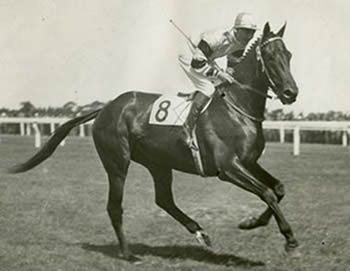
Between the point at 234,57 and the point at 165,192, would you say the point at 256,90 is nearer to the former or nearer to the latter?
the point at 234,57

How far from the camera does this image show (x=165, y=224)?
24.1 feet

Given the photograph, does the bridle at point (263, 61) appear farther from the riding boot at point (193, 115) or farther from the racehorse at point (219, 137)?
the riding boot at point (193, 115)

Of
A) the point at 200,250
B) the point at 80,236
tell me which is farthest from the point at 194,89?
the point at 80,236

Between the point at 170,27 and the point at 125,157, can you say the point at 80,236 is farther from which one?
the point at 170,27

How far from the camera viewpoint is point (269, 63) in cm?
563

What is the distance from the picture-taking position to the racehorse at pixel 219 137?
18.3 feet

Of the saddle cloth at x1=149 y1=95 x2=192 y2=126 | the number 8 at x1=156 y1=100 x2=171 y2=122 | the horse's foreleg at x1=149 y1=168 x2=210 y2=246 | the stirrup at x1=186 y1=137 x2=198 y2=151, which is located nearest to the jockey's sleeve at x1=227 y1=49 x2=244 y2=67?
the saddle cloth at x1=149 y1=95 x2=192 y2=126

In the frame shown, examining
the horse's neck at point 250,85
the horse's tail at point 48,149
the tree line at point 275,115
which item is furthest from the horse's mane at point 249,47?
the tree line at point 275,115

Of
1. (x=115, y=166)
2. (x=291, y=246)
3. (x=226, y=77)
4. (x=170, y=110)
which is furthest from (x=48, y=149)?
(x=291, y=246)

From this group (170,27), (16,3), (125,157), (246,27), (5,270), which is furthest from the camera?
(16,3)

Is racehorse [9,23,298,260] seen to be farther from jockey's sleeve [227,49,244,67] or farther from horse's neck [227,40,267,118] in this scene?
jockey's sleeve [227,49,244,67]

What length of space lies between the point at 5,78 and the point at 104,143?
3727mm

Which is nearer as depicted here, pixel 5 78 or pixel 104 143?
pixel 104 143

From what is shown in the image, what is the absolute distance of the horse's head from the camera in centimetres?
547
